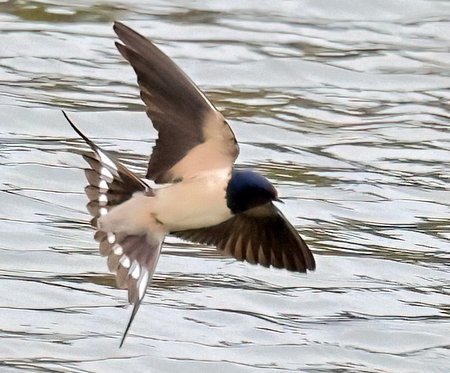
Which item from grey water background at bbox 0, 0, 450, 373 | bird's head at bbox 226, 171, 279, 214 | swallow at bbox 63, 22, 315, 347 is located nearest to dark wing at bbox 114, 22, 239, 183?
swallow at bbox 63, 22, 315, 347

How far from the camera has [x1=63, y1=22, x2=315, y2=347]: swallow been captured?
16.3ft

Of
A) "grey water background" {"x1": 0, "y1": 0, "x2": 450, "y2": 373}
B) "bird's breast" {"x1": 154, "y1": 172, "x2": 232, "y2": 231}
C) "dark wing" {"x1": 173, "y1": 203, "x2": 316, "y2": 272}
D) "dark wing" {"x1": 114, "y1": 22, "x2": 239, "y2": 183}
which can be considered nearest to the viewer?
"bird's breast" {"x1": 154, "y1": 172, "x2": 232, "y2": 231}

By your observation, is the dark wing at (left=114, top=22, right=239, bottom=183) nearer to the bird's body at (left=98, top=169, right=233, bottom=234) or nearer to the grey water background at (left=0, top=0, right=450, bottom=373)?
the bird's body at (left=98, top=169, right=233, bottom=234)

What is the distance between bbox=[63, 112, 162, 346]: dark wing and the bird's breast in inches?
3.4

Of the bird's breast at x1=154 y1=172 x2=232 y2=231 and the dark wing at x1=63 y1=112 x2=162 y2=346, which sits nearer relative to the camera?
the bird's breast at x1=154 y1=172 x2=232 y2=231

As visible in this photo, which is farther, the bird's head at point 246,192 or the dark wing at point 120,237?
the dark wing at point 120,237

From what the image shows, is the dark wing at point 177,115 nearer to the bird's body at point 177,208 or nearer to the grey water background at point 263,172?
the bird's body at point 177,208

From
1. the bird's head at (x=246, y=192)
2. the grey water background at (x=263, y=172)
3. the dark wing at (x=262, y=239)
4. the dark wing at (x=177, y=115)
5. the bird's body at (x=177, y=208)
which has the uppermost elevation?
the dark wing at (x=177, y=115)

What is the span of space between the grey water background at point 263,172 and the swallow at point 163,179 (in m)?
0.66

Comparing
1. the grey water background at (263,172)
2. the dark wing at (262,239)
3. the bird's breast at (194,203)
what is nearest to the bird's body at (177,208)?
the bird's breast at (194,203)

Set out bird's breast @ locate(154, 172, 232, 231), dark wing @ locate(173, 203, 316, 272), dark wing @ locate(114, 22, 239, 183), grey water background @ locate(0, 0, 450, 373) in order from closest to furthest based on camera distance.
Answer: bird's breast @ locate(154, 172, 232, 231) < dark wing @ locate(114, 22, 239, 183) < dark wing @ locate(173, 203, 316, 272) < grey water background @ locate(0, 0, 450, 373)

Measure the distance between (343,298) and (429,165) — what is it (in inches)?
79.8

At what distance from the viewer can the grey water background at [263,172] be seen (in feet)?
20.0

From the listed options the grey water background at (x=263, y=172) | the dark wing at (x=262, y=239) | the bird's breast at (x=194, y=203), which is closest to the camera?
the bird's breast at (x=194, y=203)
